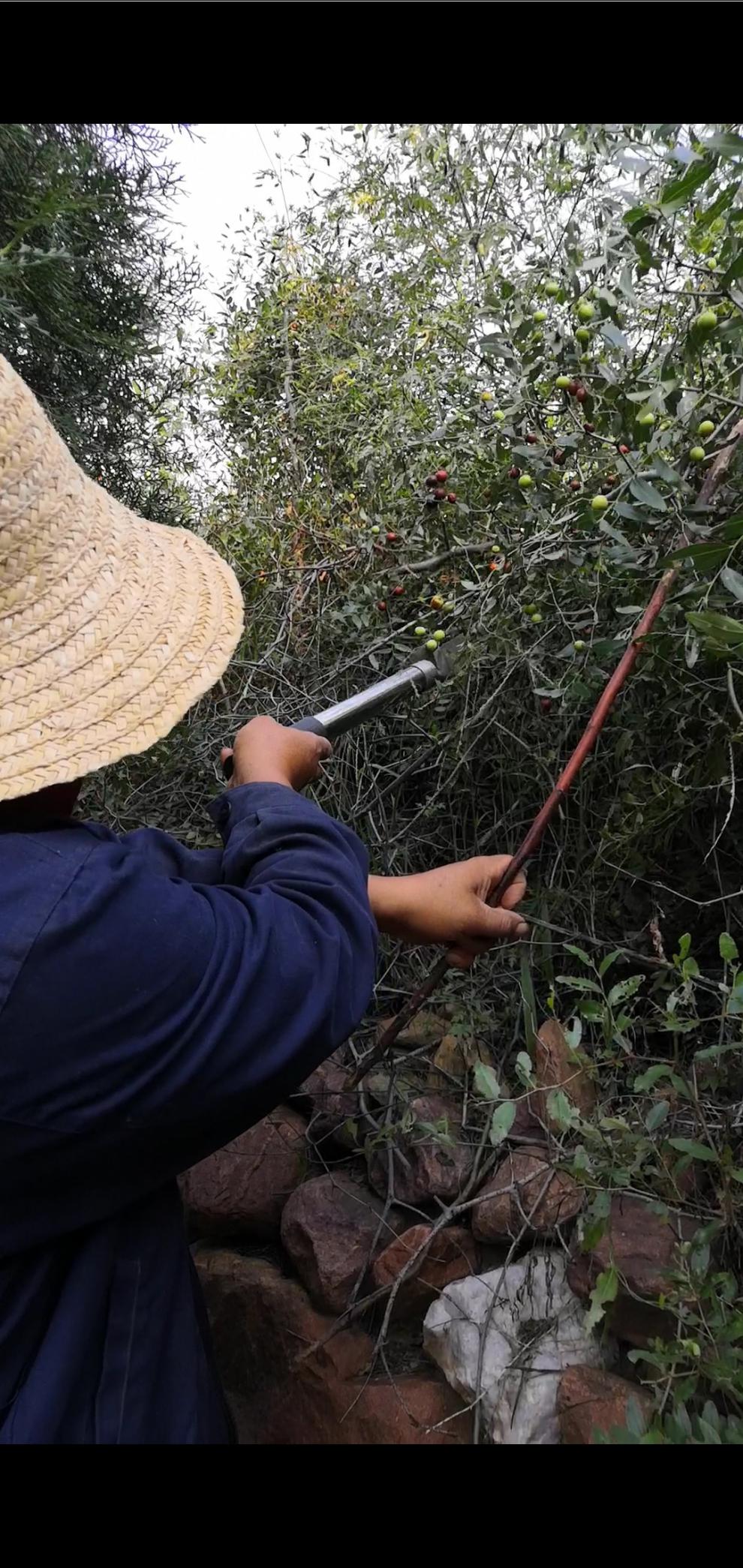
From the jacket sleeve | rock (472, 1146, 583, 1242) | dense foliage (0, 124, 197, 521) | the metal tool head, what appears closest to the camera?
the jacket sleeve

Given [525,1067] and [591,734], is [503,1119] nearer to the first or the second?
[525,1067]

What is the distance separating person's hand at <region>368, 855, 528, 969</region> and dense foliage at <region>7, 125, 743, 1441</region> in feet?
0.52

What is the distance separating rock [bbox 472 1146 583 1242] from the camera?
1583 millimetres

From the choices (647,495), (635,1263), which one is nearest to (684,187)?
(647,495)

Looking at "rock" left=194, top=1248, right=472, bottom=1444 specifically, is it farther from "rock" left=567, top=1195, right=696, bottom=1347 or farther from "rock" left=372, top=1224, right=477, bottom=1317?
"rock" left=567, top=1195, right=696, bottom=1347

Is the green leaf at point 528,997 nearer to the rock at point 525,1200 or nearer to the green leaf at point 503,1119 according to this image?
the rock at point 525,1200

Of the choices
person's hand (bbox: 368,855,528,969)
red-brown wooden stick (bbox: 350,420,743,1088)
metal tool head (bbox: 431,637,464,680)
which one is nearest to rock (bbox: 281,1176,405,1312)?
person's hand (bbox: 368,855,528,969)

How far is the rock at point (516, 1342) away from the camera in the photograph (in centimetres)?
149

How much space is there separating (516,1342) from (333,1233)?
1.47 feet

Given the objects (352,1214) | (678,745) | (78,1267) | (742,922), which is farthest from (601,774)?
(78,1267)

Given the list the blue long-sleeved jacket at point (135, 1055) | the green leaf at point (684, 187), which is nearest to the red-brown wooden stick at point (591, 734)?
the blue long-sleeved jacket at point (135, 1055)

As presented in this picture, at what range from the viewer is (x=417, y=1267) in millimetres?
1660

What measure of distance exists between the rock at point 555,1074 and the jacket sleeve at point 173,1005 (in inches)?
30.5

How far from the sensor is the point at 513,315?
173cm
